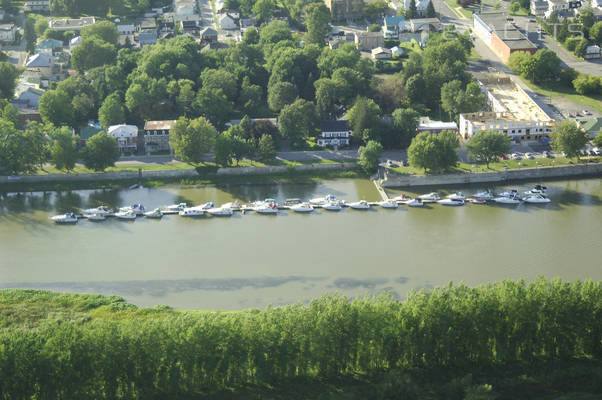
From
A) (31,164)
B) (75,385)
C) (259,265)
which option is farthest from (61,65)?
(75,385)

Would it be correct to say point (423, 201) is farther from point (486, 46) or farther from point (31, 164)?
point (486, 46)

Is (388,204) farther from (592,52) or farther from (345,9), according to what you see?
(345,9)

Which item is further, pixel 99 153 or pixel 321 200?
pixel 99 153

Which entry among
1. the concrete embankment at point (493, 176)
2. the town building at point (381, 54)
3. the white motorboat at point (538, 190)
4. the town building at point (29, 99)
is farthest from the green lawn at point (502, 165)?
the town building at point (29, 99)

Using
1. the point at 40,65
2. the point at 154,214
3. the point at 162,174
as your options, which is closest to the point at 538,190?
the point at 154,214

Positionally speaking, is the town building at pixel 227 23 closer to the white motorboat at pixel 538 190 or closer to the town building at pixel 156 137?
the town building at pixel 156 137

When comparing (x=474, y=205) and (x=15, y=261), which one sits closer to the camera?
(x=15, y=261)
